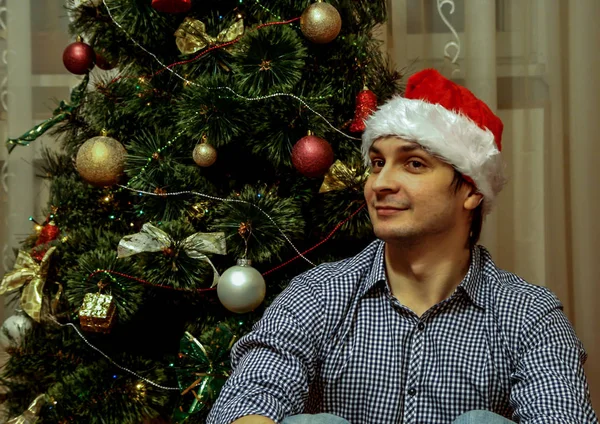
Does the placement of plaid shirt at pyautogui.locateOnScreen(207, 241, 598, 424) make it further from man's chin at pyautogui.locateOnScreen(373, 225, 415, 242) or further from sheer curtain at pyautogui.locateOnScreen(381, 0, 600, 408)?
sheer curtain at pyautogui.locateOnScreen(381, 0, 600, 408)

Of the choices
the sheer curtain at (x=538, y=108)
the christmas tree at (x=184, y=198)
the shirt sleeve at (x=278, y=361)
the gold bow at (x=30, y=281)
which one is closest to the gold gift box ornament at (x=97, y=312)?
the christmas tree at (x=184, y=198)

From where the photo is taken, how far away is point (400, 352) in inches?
47.3

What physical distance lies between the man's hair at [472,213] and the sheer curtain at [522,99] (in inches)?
18.6

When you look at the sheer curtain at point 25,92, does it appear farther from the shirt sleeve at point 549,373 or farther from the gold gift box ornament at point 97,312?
the shirt sleeve at point 549,373

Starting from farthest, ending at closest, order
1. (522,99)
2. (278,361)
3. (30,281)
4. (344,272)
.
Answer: (522,99) < (30,281) < (344,272) < (278,361)

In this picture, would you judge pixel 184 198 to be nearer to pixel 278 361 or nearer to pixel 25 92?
pixel 278 361

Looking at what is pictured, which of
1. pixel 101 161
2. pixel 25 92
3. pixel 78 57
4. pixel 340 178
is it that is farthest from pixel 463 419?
pixel 25 92

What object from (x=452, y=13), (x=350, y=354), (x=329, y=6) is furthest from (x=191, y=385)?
(x=452, y=13)

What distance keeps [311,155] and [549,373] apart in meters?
0.52

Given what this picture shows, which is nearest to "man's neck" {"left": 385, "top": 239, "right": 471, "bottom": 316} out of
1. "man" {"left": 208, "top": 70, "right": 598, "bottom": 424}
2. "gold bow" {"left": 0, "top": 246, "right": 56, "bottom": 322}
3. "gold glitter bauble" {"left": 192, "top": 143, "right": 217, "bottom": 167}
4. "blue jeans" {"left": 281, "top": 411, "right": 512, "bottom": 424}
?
"man" {"left": 208, "top": 70, "right": 598, "bottom": 424}

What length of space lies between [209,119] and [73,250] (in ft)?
1.30

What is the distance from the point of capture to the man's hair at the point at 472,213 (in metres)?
1.22

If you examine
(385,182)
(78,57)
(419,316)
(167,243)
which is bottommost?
(419,316)

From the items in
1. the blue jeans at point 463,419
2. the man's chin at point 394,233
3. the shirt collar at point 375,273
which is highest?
the man's chin at point 394,233
